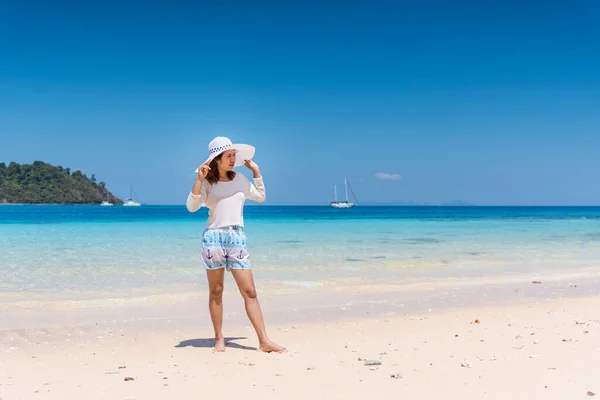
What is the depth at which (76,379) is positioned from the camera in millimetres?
4520

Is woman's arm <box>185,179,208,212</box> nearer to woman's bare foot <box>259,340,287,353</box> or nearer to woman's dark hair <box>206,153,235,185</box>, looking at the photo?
woman's dark hair <box>206,153,235,185</box>

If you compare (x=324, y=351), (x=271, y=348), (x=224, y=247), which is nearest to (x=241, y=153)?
(x=224, y=247)

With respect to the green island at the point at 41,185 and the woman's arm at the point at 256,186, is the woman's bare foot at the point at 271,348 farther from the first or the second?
the green island at the point at 41,185

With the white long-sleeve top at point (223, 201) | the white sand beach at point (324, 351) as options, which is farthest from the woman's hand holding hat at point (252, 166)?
the white sand beach at point (324, 351)

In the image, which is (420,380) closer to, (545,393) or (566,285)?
(545,393)

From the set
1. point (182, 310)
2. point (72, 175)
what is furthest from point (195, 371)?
point (72, 175)

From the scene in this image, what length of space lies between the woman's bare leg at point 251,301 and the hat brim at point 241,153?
1019mm

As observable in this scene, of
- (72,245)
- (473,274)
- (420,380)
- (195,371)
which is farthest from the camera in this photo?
(72,245)

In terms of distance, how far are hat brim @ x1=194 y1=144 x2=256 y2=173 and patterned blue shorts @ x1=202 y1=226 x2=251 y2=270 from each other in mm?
604

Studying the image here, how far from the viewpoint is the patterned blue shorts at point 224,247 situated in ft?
16.9

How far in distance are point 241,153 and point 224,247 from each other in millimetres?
884

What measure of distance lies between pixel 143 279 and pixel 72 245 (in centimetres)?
989

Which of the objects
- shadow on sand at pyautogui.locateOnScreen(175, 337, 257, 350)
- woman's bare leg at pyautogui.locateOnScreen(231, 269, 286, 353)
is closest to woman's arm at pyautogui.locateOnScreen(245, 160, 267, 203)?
woman's bare leg at pyautogui.locateOnScreen(231, 269, 286, 353)

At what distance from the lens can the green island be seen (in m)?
164
